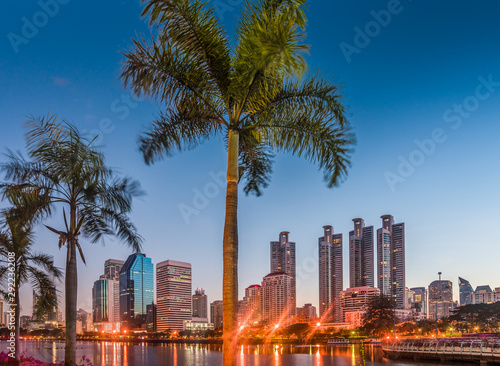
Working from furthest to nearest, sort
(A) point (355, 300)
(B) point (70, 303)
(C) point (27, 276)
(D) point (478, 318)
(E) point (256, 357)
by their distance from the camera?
(A) point (355, 300)
(D) point (478, 318)
(E) point (256, 357)
(C) point (27, 276)
(B) point (70, 303)

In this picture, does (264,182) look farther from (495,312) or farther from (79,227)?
(495,312)

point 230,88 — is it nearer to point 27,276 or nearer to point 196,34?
point 196,34

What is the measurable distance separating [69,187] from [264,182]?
16.8 feet

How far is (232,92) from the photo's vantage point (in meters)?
7.41

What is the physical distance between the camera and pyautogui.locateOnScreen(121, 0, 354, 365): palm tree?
6.68m

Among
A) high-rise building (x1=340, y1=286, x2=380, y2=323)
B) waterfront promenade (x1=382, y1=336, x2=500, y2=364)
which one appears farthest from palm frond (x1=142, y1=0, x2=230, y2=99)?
high-rise building (x1=340, y1=286, x2=380, y2=323)

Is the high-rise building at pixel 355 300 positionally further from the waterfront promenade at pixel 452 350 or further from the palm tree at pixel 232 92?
the palm tree at pixel 232 92

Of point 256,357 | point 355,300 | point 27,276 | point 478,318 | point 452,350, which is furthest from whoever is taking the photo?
point 355,300

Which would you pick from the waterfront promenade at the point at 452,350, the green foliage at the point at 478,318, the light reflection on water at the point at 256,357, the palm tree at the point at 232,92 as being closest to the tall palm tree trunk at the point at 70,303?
the palm tree at the point at 232,92

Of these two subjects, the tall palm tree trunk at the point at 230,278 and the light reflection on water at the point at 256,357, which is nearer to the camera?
the tall palm tree trunk at the point at 230,278

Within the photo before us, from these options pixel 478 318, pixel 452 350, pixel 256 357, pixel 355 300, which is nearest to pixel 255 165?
pixel 452 350

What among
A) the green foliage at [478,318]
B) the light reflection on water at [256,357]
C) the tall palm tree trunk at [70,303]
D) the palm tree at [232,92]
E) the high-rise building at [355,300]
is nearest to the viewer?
the palm tree at [232,92]

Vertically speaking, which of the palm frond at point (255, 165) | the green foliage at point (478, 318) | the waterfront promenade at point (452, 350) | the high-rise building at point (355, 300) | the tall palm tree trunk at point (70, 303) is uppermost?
the palm frond at point (255, 165)

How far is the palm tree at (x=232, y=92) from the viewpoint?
263 inches
